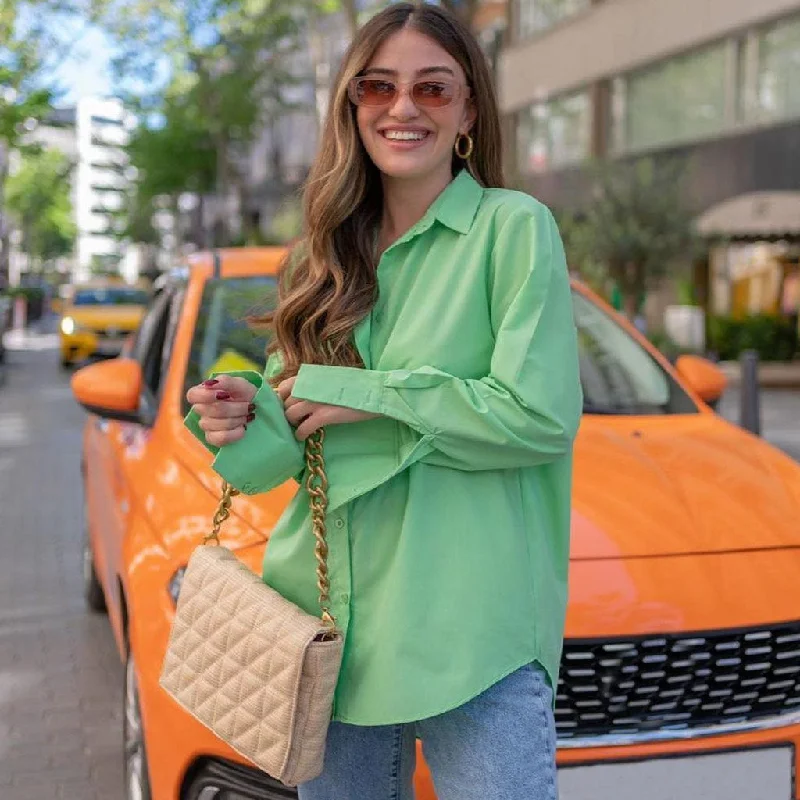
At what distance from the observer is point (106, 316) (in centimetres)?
2277

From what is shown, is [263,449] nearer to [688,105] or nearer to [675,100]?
[688,105]

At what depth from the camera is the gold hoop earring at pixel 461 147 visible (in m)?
2.03

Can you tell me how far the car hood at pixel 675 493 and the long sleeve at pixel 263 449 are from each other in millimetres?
1035

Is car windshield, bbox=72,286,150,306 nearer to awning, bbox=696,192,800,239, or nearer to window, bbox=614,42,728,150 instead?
awning, bbox=696,192,800,239

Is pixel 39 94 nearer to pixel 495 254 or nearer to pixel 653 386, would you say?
pixel 653 386

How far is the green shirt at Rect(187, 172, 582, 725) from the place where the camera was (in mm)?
1775

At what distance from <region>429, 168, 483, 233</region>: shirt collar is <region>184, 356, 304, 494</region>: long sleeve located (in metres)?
0.37

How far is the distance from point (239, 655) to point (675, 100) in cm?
2537

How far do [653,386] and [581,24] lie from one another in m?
27.3

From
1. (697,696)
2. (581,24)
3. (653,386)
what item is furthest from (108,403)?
(581,24)

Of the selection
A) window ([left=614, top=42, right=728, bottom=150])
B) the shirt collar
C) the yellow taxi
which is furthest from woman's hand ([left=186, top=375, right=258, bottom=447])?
window ([left=614, top=42, right=728, bottom=150])

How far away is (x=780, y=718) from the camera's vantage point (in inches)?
107

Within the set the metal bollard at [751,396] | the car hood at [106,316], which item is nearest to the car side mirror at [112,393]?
the metal bollard at [751,396]

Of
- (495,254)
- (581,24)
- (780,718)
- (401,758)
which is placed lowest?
(780,718)
